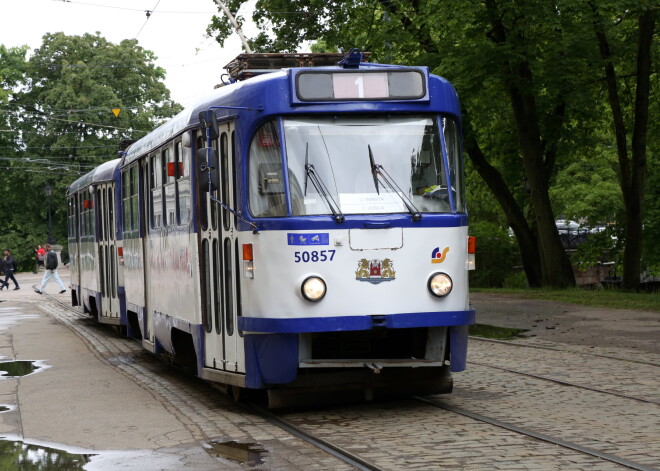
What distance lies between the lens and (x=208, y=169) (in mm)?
9906

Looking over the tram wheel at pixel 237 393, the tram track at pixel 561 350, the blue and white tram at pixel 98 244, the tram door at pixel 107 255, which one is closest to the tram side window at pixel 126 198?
the blue and white tram at pixel 98 244

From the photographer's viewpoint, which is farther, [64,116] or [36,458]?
[64,116]

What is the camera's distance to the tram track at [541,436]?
7.40 meters

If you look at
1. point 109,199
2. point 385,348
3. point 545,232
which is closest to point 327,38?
point 545,232

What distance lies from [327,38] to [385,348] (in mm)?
20377

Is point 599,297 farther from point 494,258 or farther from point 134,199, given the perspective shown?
point 134,199

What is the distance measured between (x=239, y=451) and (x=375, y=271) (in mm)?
2016

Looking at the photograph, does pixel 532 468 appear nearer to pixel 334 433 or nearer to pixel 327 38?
pixel 334 433

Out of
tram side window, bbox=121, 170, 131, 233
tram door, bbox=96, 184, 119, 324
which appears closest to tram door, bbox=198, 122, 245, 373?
tram side window, bbox=121, 170, 131, 233

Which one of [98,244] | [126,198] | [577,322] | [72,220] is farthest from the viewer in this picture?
[72,220]

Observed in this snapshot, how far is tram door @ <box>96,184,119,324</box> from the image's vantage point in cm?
1989

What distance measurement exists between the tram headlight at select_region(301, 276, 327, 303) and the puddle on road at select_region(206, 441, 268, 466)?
1371mm

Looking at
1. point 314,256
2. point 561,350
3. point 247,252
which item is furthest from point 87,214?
point 314,256

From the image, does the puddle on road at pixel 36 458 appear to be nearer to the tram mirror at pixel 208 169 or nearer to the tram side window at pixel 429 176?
the tram mirror at pixel 208 169
